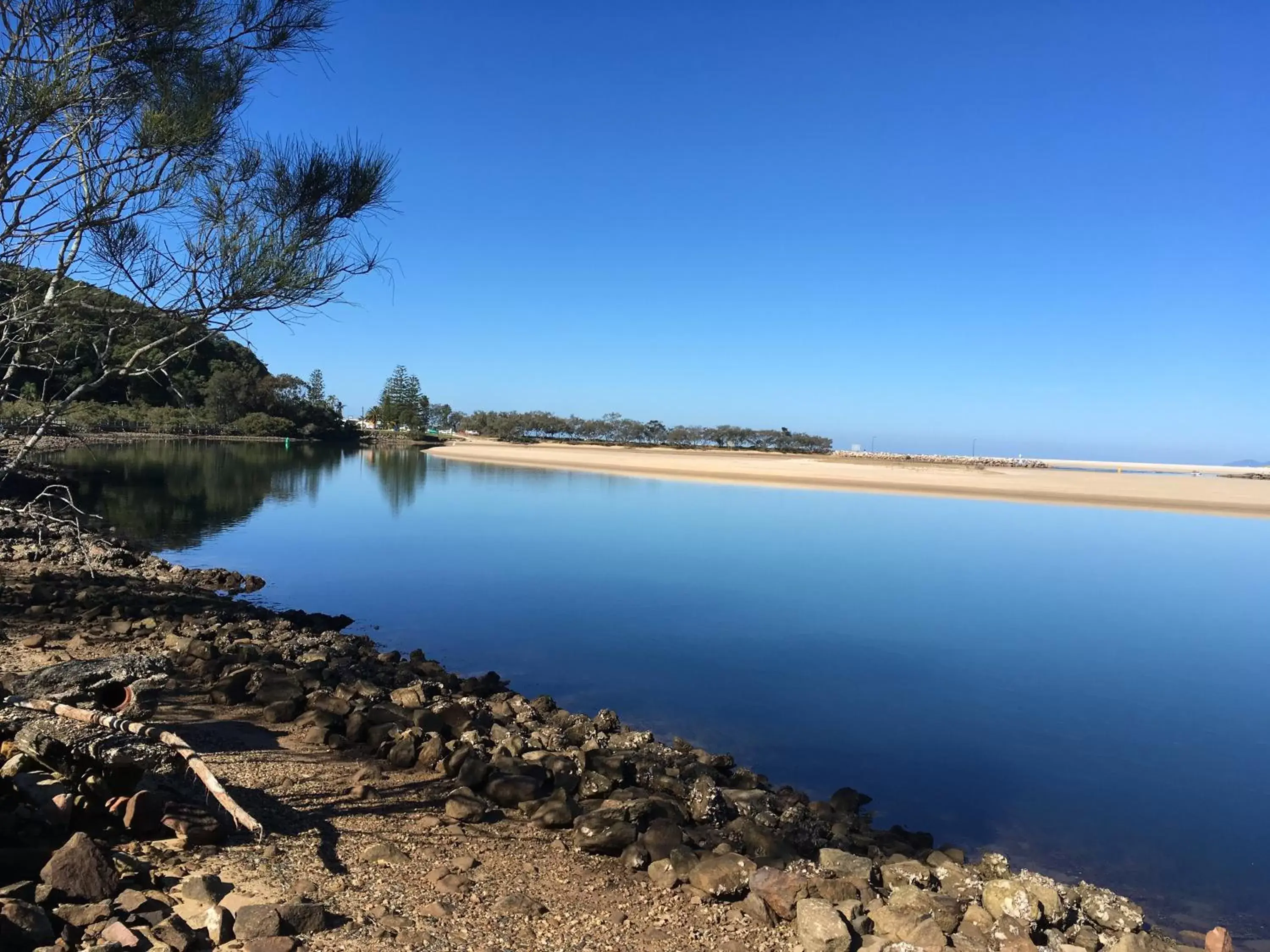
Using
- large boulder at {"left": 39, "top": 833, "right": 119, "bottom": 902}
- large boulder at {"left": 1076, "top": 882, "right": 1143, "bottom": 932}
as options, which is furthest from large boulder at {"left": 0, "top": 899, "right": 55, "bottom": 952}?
large boulder at {"left": 1076, "top": 882, "right": 1143, "bottom": 932}

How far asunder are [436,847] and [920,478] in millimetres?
50449

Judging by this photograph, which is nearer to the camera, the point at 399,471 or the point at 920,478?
the point at 399,471

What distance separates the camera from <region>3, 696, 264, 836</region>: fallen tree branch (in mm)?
3893

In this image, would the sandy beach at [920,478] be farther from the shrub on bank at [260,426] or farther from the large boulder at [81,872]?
the large boulder at [81,872]

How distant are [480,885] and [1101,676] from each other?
31.4ft

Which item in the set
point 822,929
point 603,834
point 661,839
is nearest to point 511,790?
point 603,834

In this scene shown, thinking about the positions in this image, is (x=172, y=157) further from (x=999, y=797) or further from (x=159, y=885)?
(x=999, y=797)

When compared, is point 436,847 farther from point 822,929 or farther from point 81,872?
point 822,929

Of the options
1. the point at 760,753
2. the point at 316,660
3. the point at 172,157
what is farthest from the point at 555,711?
the point at 172,157

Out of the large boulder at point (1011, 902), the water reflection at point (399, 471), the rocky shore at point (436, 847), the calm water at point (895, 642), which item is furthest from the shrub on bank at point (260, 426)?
the large boulder at point (1011, 902)

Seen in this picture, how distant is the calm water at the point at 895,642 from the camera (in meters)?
6.59

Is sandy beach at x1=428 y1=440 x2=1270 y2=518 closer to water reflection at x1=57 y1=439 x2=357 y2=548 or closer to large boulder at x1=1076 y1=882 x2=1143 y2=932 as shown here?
water reflection at x1=57 y1=439 x2=357 y2=548

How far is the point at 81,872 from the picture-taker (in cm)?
317

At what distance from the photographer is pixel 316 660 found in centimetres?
833
